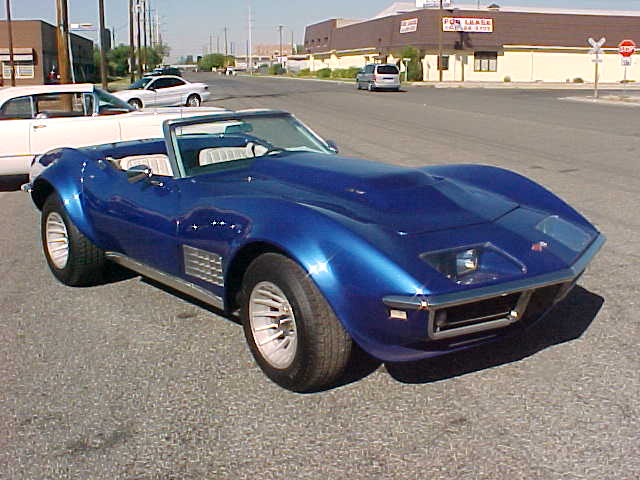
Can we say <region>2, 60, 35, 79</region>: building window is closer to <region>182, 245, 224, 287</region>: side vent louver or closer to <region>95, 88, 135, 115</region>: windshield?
<region>95, 88, 135, 115</region>: windshield

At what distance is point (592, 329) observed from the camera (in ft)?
15.2

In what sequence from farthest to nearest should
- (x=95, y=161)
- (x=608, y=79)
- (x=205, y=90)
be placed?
(x=608, y=79) → (x=205, y=90) → (x=95, y=161)

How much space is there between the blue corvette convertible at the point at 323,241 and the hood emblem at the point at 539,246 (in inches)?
0.6

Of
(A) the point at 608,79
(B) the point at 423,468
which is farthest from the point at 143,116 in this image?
(A) the point at 608,79

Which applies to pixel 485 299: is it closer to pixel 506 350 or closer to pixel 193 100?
pixel 506 350

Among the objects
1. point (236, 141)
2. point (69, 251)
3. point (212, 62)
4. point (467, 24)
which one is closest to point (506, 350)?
point (236, 141)

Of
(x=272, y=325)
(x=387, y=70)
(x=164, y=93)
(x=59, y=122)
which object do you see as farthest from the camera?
(x=387, y=70)

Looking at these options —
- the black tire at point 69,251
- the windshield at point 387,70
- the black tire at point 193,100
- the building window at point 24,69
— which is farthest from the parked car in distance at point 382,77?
the black tire at point 69,251

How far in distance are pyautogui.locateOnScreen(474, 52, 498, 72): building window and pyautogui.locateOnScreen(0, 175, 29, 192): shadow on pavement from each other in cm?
5789

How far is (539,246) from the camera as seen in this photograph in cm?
387

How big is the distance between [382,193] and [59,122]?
797 cm

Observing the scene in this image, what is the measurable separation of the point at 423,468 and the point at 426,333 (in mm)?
582

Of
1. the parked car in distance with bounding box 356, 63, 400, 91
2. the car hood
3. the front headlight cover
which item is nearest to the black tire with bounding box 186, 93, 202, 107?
the parked car in distance with bounding box 356, 63, 400, 91

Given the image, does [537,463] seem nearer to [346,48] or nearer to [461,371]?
[461,371]
